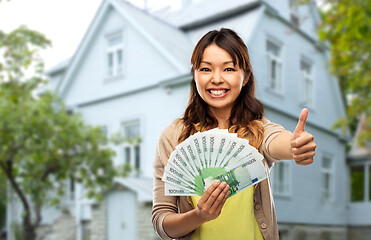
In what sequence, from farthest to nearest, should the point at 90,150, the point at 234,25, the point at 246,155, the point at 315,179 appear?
1. the point at 315,179
2. the point at 234,25
3. the point at 90,150
4. the point at 246,155

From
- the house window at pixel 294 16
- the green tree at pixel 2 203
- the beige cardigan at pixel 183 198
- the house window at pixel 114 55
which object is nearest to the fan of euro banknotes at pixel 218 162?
the beige cardigan at pixel 183 198

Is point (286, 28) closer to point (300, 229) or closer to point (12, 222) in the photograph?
point (300, 229)

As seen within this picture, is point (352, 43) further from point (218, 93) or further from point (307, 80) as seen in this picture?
point (218, 93)

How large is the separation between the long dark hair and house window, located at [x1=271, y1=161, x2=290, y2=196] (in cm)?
1064

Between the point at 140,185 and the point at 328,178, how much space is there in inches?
278

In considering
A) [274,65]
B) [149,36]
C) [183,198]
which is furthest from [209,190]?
[274,65]

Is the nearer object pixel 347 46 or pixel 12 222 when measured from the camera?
pixel 347 46

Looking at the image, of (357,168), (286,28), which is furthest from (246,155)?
(357,168)

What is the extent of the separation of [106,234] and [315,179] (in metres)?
6.28

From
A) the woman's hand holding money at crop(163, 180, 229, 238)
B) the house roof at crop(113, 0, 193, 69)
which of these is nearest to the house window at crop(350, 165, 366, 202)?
the house roof at crop(113, 0, 193, 69)

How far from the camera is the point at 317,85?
48.5ft

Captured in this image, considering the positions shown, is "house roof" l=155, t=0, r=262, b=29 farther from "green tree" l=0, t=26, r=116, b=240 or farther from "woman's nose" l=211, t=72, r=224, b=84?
"woman's nose" l=211, t=72, r=224, b=84

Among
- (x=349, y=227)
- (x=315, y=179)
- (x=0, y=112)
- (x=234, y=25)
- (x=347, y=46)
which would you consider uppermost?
(x=234, y=25)

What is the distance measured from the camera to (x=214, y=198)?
1599 mm
